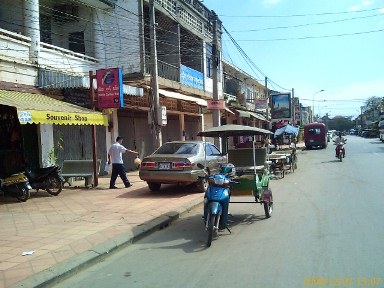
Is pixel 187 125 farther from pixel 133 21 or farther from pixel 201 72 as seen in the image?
pixel 133 21

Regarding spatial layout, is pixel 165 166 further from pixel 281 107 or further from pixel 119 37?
pixel 281 107

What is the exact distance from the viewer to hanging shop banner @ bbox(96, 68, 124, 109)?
1298 centimetres

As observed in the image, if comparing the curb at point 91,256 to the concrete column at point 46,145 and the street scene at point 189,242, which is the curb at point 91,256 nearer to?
the street scene at point 189,242

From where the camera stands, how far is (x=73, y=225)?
774cm

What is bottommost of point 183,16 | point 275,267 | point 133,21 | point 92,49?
point 275,267

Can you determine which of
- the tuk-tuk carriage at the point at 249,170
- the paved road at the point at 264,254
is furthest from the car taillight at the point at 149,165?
the paved road at the point at 264,254

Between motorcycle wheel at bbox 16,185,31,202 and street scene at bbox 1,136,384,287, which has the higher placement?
motorcycle wheel at bbox 16,185,31,202

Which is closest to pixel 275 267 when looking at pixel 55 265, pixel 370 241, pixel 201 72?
pixel 370 241

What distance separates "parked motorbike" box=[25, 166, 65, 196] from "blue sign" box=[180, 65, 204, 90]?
1207 centimetres

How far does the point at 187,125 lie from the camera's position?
28328mm

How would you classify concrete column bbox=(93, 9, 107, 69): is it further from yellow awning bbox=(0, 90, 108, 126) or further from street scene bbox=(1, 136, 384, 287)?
street scene bbox=(1, 136, 384, 287)

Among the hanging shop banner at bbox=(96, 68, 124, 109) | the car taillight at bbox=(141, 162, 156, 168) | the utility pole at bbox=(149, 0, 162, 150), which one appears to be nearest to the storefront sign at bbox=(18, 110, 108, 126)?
the hanging shop banner at bbox=(96, 68, 124, 109)

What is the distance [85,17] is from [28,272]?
15.2m

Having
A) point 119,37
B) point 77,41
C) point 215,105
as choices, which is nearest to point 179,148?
point 215,105
